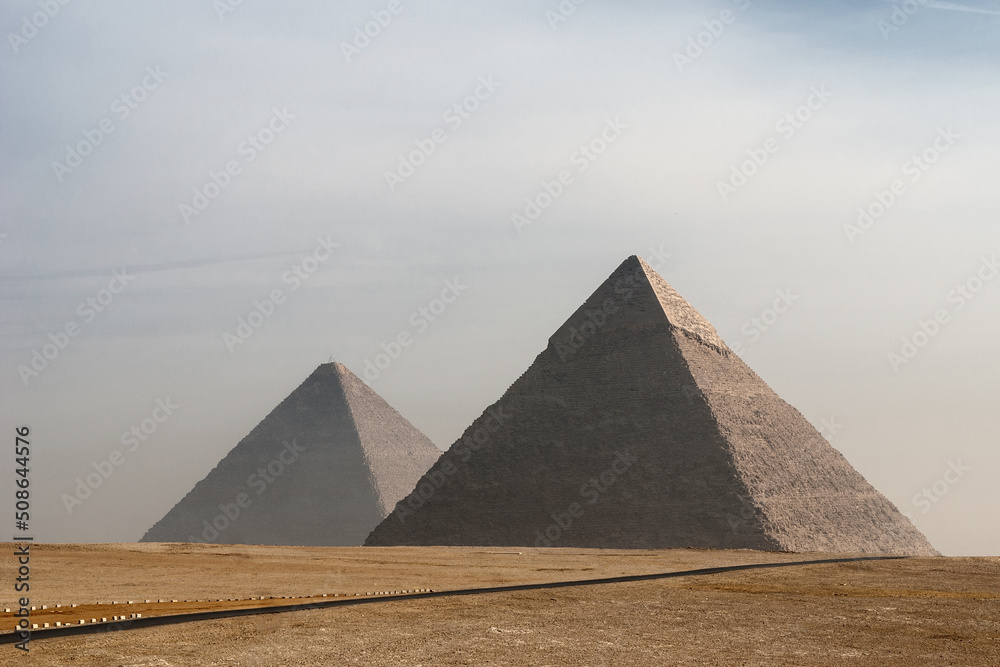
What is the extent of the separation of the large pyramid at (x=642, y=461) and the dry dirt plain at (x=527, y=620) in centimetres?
3038

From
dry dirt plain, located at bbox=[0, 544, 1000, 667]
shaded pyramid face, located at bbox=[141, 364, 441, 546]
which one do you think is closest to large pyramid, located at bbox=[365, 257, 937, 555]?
dry dirt plain, located at bbox=[0, 544, 1000, 667]

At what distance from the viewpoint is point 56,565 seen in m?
19.0

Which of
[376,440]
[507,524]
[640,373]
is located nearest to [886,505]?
[640,373]

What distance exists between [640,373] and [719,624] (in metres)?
48.3

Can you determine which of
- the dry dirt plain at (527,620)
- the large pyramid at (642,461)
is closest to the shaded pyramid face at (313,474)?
the large pyramid at (642,461)

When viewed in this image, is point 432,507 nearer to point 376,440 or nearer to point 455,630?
point 376,440

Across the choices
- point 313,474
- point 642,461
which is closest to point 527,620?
point 642,461

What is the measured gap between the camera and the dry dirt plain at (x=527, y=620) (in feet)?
33.1

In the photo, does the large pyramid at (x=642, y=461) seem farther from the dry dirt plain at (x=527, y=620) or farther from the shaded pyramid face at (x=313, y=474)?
the shaded pyramid face at (x=313, y=474)

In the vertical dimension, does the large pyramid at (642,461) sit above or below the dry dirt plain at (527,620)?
above

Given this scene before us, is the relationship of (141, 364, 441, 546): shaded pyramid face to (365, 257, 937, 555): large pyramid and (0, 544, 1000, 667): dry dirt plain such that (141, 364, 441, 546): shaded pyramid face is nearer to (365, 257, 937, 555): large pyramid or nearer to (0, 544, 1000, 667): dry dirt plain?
(365, 257, 937, 555): large pyramid

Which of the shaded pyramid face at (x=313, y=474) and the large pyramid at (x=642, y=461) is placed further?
the shaded pyramid face at (x=313, y=474)

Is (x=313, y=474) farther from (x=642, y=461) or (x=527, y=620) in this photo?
(x=527, y=620)

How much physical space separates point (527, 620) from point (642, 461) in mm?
44010
